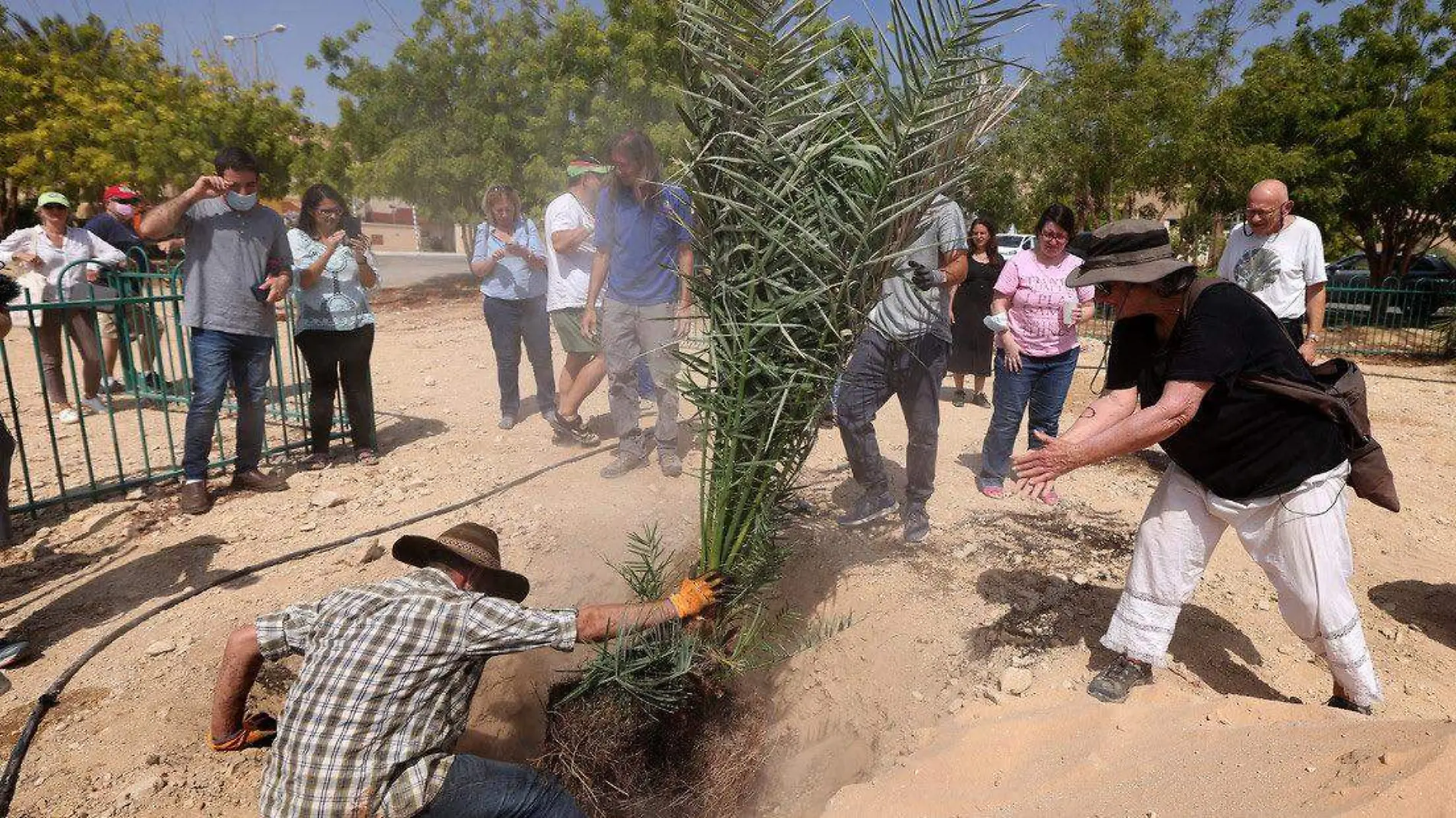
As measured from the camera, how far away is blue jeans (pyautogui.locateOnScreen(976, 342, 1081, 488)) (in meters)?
4.95

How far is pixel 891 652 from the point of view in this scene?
11.9 feet

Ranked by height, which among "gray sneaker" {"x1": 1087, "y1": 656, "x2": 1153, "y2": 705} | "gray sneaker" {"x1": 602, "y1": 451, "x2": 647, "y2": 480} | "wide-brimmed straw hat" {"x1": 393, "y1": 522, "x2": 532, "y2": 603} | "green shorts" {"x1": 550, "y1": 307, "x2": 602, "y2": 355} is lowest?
"gray sneaker" {"x1": 1087, "y1": 656, "x2": 1153, "y2": 705}

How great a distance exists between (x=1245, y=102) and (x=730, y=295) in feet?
52.2

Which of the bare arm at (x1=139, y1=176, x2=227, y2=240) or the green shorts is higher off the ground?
the bare arm at (x1=139, y1=176, x2=227, y2=240)

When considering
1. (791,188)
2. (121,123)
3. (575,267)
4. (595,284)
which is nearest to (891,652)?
(791,188)

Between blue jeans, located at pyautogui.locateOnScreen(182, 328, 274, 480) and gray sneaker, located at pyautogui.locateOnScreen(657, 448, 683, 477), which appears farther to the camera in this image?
gray sneaker, located at pyautogui.locateOnScreen(657, 448, 683, 477)

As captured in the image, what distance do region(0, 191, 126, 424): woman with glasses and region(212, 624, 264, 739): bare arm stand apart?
541cm

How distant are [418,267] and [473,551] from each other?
85.9ft

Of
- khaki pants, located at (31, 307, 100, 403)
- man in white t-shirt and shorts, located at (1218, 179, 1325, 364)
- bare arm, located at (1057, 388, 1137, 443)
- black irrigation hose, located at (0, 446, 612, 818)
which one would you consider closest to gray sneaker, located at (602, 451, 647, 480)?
black irrigation hose, located at (0, 446, 612, 818)

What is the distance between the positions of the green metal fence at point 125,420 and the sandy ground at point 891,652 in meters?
0.40

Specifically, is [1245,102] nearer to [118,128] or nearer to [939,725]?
[939,725]

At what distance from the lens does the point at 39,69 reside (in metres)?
16.7

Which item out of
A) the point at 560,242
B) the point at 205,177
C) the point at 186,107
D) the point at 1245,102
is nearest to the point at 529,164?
the point at 186,107

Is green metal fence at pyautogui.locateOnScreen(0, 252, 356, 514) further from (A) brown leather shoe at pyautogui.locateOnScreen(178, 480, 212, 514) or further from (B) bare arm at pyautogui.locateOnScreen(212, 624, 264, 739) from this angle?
(B) bare arm at pyautogui.locateOnScreen(212, 624, 264, 739)
